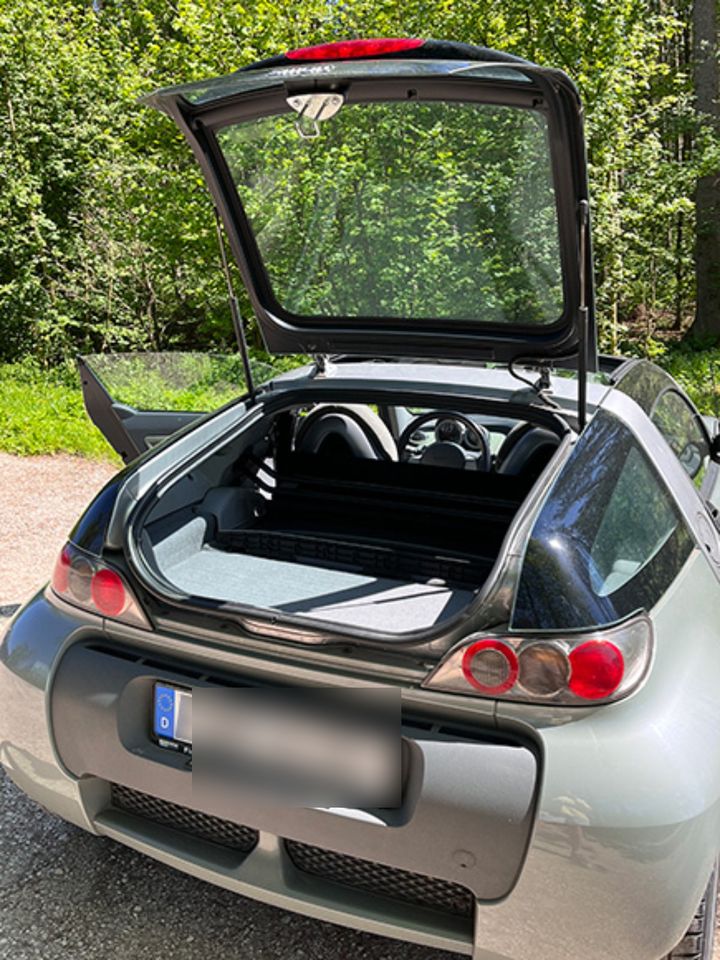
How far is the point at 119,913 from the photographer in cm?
252

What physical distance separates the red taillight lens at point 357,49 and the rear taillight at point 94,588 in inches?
56.4

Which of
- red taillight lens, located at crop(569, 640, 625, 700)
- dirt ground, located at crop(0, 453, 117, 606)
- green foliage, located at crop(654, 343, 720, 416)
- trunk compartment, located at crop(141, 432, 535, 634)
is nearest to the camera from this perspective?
red taillight lens, located at crop(569, 640, 625, 700)

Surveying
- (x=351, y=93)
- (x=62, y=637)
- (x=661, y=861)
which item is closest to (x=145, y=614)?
(x=62, y=637)

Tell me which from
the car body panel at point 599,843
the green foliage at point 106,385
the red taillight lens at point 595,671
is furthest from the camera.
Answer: the green foliage at point 106,385

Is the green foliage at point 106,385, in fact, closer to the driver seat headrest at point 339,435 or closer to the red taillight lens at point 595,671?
the driver seat headrest at point 339,435

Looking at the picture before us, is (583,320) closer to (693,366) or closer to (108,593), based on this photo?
(108,593)

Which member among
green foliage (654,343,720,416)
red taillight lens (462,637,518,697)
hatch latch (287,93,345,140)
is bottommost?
green foliage (654,343,720,416)

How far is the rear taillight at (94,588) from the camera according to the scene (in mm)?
2357

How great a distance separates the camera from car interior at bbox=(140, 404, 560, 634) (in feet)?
8.16

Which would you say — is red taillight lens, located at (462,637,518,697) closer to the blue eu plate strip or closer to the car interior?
the car interior

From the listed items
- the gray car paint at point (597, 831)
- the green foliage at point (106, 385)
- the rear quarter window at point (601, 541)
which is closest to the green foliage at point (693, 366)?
the green foliage at point (106, 385)

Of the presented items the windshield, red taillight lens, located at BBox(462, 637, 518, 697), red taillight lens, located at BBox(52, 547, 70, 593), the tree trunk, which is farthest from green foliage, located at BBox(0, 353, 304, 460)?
the tree trunk

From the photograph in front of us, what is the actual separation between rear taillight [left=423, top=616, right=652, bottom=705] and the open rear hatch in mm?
859

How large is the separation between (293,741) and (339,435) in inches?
61.8
